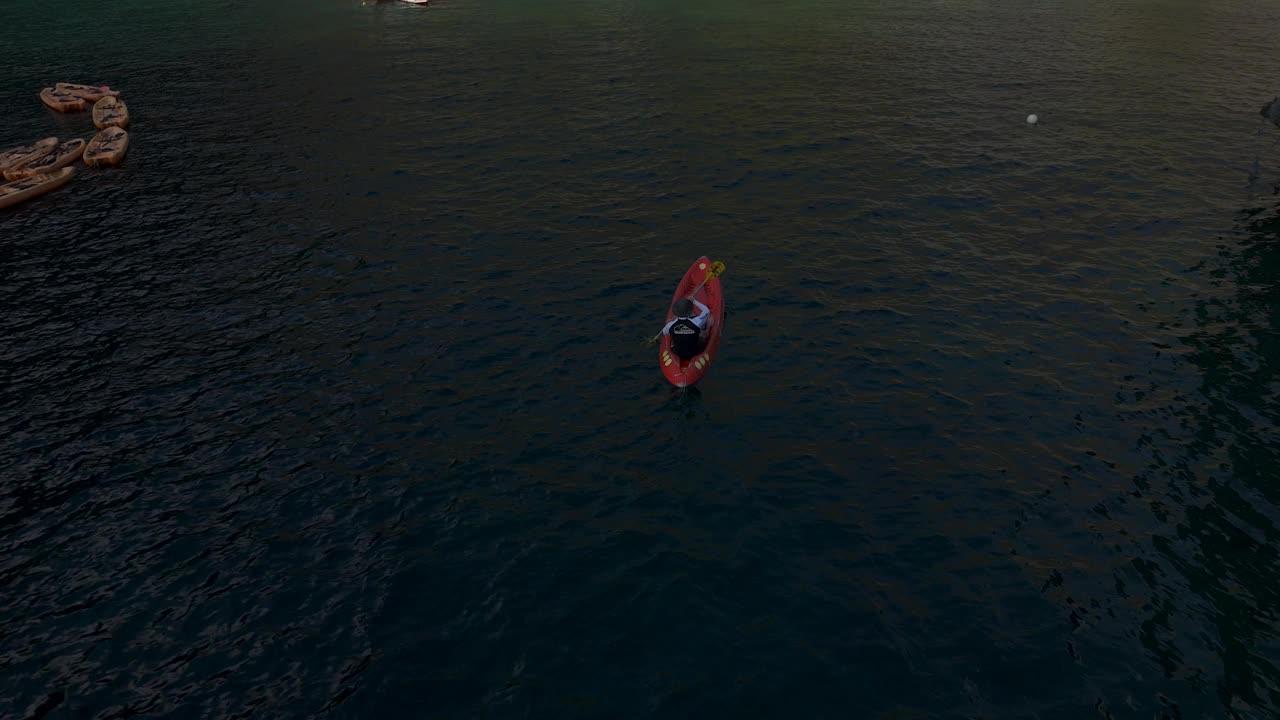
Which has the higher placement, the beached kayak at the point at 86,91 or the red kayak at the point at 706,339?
the beached kayak at the point at 86,91

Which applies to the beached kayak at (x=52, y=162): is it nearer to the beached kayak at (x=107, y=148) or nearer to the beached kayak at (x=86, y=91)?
the beached kayak at (x=107, y=148)

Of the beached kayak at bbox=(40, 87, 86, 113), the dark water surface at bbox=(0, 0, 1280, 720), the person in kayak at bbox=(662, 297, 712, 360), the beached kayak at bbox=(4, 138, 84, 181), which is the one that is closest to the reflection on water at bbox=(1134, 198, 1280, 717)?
the dark water surface at bbox=(0, 0, 1280, 720)

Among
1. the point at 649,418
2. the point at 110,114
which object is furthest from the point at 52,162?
the point at 649,418

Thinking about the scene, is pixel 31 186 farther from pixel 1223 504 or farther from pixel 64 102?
pixel 1223 504

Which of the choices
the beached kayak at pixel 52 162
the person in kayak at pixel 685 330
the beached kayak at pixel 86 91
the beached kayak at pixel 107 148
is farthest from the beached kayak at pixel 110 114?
the person in kayak at pixel 685 330

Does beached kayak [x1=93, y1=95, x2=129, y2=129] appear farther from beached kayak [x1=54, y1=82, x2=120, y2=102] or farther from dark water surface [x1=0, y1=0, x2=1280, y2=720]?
beached kayak [x1=54, y1=82, x2=120, y2=102]

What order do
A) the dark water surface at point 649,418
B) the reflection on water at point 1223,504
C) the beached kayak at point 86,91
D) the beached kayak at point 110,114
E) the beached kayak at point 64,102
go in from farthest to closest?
the beached kayak at point 86,91 < the beached kayak at point 64,102 < the beached kayak at point 110,114 < the dark water surface at point 649,418 < the reflection on water at point 1223,504
